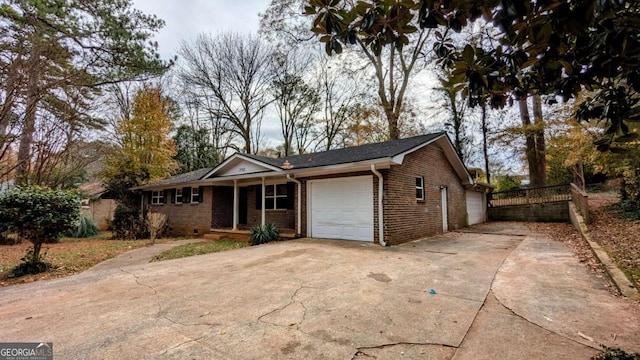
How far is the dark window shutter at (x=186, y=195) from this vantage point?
15.1 meters

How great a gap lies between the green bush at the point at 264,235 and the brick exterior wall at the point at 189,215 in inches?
167

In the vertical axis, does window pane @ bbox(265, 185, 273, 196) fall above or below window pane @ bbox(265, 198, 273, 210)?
above

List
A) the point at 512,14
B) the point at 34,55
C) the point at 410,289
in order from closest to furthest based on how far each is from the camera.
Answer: the point at 512,14
the point at 410,289
the point at 34,55

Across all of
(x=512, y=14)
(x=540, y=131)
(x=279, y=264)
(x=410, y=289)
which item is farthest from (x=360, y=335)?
(x=540, y=131)

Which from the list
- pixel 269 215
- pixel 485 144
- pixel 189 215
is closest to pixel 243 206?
pixel 269 215

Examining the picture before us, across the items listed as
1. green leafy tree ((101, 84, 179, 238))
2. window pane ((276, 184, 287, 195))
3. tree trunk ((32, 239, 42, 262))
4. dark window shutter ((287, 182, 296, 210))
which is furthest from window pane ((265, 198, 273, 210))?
green leafy tree ((101, 84, 179, 238))

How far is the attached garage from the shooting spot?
610 inches

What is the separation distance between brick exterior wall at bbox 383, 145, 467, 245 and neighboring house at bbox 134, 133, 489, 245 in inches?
1.2

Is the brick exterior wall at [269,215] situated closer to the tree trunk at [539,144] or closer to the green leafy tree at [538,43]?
the green leafy tree at [538,43]

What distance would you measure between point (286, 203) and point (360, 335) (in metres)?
9.35

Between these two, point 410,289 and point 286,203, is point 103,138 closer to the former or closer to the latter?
point 286,203

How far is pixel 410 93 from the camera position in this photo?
837 inches

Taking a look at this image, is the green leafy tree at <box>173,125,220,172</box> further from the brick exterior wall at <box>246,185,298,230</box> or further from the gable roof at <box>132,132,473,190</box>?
the brick exterior wall at <box>246,185,298,230</box>

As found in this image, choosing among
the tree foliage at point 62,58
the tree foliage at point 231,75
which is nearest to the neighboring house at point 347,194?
the tree foliage at point 62,58
